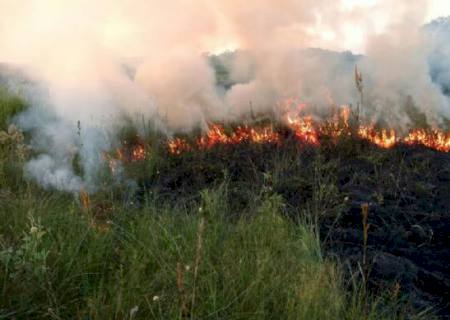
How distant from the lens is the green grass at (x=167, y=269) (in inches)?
115

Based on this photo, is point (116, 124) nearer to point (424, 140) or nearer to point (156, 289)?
point (424, 140)

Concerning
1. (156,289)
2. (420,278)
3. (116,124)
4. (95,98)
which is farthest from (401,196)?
(95,98)

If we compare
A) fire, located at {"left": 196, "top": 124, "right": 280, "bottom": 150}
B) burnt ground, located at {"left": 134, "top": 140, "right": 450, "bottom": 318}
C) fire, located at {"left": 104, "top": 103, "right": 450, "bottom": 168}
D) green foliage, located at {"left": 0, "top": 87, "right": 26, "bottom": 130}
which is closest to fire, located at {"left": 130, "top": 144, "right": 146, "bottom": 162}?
fire, located at {"left": 104, "top": 103, "right": 450, "bottom": 168}

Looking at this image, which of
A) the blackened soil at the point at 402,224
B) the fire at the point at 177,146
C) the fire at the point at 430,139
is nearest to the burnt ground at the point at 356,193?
the blackened soil at the point at 402,224

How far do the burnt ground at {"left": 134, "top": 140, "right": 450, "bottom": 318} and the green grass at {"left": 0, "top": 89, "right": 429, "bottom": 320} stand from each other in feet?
0.99

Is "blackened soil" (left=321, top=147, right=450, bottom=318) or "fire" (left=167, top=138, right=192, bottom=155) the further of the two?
"fire" (left=167, top=138, right=192, bottom=155)

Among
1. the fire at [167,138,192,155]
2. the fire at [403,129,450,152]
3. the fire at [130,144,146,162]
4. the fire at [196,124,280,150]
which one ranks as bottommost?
the fire at [130,144,146,162]

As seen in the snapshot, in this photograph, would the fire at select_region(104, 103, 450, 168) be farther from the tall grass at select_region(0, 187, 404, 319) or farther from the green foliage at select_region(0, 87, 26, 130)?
the tall grass at select_region(0, 187, 404, 319)

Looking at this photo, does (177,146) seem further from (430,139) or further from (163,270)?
(163,270)

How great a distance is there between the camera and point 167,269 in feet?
11.2

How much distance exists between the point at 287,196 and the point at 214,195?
1.01 meters

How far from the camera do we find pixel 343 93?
7.79 metres

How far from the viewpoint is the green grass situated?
2.92m

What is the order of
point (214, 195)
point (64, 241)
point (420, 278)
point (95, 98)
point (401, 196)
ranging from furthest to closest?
point (95, 98) → point (401, 196) → point (214, 195) → point (420, 278) → point (64, 241)
